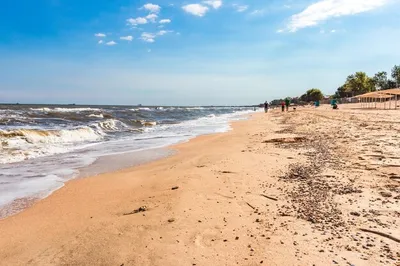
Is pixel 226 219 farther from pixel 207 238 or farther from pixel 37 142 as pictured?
pixel 37 142

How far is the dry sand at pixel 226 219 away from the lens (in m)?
2.95

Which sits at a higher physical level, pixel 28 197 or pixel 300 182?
pixel 300 182

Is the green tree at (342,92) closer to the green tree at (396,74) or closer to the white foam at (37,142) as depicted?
the green tree at (396,74)

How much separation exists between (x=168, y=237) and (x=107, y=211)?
4.92 ft

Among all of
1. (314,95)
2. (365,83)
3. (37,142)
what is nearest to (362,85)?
(365,83)

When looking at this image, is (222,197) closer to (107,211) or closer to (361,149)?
(107,211)

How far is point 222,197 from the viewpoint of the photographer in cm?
464

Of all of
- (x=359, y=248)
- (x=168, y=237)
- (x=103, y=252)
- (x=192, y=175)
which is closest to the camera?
(x=359, y=248)

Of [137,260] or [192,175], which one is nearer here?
[137,260]

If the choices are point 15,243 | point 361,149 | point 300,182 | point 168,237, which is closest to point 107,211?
point 15,243

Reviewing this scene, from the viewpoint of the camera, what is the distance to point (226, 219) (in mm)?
3783

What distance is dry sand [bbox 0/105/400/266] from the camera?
295cm

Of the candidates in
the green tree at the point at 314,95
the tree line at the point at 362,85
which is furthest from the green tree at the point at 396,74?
the green tree at the point at 314,95

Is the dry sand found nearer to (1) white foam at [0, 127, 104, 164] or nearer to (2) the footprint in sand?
(2) the footprint in sand
